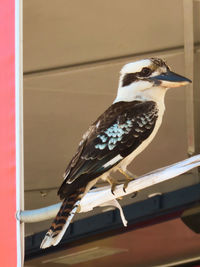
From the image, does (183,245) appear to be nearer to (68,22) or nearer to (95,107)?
(95,107)

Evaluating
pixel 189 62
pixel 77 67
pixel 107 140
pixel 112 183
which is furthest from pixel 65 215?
pixel 189 62

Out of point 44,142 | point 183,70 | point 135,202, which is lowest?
point 135,202

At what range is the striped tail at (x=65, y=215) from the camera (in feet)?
8.04

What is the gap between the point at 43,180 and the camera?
2.53 meters

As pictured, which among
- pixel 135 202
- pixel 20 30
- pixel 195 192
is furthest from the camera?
pixel 20 30

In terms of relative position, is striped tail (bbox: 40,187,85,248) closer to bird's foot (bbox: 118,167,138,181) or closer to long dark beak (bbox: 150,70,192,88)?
bird's foot (bbox: 118,167,138,181)

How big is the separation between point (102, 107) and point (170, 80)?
0.33 metres

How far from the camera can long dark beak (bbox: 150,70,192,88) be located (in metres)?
2.29

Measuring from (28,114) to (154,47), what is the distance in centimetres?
66

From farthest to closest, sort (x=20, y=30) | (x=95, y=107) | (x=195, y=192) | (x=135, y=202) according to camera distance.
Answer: (x=20, y=30) → (x=95, y=107) → (x=135, y=202) → (x=195, y=192)

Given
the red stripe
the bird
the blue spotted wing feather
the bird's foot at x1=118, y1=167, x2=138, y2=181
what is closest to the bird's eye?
the bird

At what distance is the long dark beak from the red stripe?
0.74 m

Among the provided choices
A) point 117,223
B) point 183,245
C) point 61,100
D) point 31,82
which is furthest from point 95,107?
point 183,245

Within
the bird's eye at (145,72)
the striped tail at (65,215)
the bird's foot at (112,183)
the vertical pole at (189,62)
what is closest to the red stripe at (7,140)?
the striped tail at (65,215)
